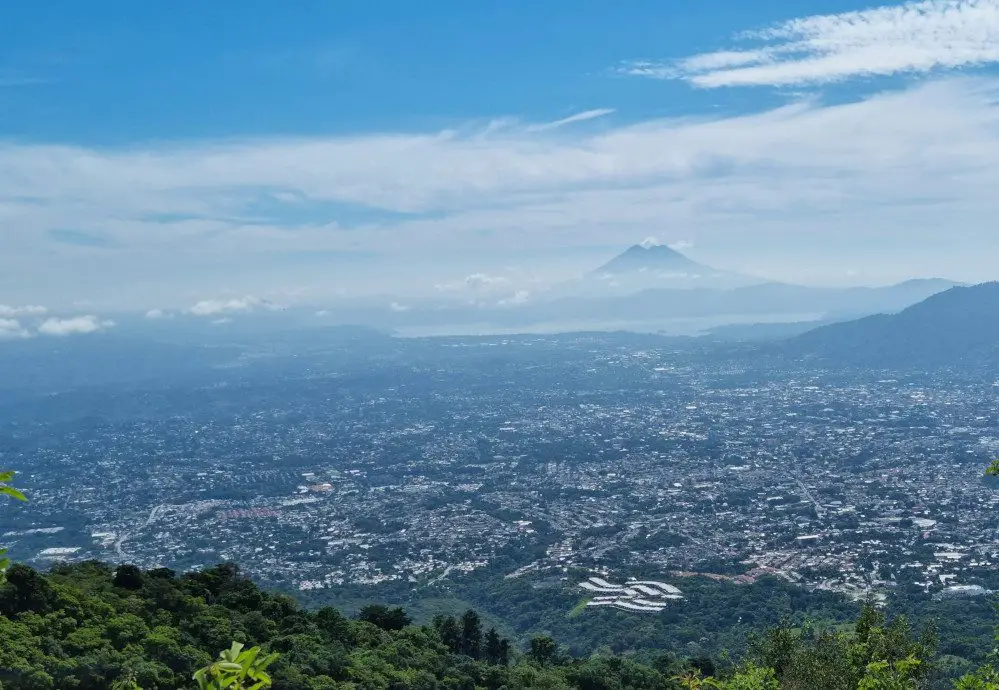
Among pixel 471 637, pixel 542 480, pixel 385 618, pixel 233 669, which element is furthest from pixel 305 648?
pixel 542 480

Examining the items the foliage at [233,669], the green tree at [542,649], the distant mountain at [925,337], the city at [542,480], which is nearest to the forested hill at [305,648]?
the green tree at [542,649]

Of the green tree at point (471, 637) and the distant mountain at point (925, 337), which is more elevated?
the distant mountain at point (925, 337)

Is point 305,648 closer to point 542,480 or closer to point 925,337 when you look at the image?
point 542,480

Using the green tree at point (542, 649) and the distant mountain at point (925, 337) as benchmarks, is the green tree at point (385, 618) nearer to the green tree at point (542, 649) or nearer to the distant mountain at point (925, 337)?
the green tree at point (542, 649)

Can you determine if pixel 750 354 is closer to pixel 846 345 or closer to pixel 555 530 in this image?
pixel 846 345

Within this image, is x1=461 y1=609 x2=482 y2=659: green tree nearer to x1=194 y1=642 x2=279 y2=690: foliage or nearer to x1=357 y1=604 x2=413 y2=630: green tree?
x1=357 y1=604 x2=413 y2=630: green tree

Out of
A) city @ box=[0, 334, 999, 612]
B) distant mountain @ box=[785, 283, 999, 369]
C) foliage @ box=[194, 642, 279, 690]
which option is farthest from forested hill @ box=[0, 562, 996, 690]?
distant mountain @ box=[785, 283, 999, 369]
